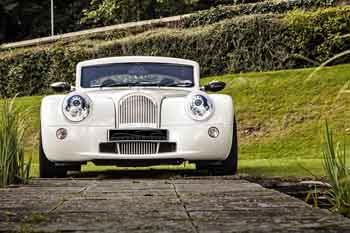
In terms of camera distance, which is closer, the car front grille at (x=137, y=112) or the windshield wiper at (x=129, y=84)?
the car front grille at (x=137, y=112)

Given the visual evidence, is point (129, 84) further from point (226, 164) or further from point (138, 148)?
point (226, 164)

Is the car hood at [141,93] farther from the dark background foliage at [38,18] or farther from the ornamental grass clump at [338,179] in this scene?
the dark background foliage at [38,18]

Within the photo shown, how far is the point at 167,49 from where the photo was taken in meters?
23.8

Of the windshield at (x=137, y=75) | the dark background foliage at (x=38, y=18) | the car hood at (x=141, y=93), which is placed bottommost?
the car hood at (x=141, y=93)

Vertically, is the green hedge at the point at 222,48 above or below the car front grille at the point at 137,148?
above

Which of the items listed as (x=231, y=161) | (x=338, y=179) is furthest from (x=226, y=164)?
(x=338, y=179)

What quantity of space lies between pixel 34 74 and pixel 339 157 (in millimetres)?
22570

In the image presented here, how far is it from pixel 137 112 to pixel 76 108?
54 cm

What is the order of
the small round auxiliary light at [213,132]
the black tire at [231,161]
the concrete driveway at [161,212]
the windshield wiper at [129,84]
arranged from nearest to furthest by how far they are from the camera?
the concrete driveway at [161,212]
the small round auxiliary light at [213,132]
the black tire at [231,161]
the windshield wiper at [129,84]

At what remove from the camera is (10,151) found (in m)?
5.95

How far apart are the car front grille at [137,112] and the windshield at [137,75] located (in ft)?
2.99

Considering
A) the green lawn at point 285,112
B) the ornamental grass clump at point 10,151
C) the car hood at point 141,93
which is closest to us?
the ornamental grass clump at point 10,151

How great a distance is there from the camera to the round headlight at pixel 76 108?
24.6 feet

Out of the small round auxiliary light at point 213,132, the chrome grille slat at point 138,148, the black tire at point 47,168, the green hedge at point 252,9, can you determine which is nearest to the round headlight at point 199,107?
the small round auxiliary light at point 213,132
